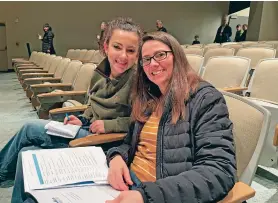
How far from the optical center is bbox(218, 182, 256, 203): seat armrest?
2.64ft

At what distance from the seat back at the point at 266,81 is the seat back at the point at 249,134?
4.11ft

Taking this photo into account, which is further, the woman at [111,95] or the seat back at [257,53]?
the seat back at [257,53]

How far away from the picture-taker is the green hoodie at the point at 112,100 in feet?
4.85

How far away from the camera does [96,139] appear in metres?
1.38

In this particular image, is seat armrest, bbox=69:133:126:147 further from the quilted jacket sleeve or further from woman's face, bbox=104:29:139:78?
the quilted jacket sleeve

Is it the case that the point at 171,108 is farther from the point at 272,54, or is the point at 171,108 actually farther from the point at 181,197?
the point at 272,54

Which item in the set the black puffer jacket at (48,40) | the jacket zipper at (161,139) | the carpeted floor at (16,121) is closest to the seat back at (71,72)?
the carpeted floor at (16,121)

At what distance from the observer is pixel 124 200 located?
777mm

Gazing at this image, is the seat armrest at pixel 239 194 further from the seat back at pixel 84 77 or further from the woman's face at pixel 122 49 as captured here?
the seat back at pixel 84 77

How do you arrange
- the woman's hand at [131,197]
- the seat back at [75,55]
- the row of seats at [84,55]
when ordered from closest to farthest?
the woman's hand at [131,197] < the row of seats at [84,55] < the seat back at [75,55]

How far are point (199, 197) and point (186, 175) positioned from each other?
7cm

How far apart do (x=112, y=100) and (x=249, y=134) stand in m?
0.77

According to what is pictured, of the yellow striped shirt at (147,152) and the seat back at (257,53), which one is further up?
the seat back at (257,53)

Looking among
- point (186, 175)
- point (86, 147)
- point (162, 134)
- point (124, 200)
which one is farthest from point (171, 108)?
point (86, 147)
